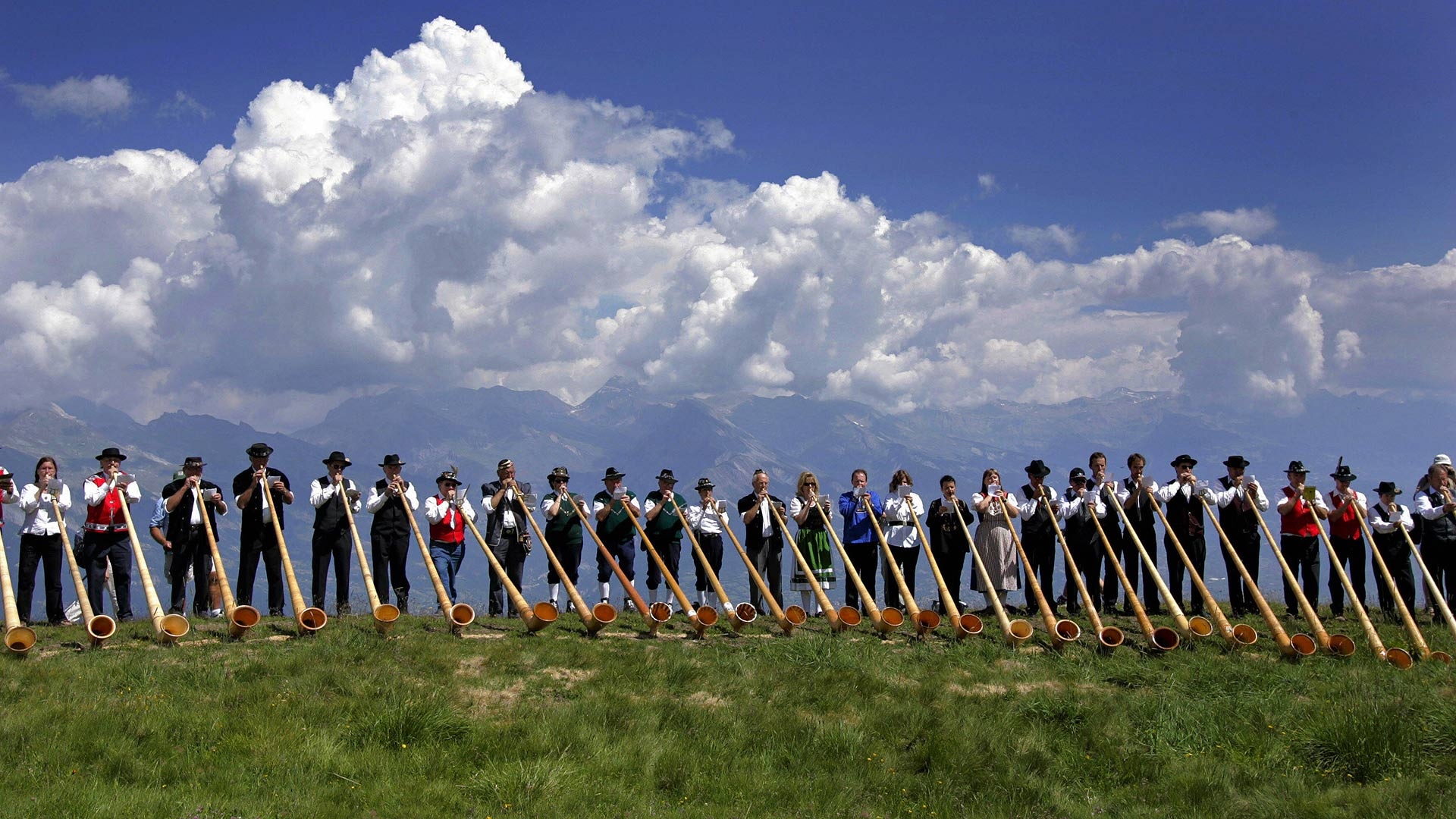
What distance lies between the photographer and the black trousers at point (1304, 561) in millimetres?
13469

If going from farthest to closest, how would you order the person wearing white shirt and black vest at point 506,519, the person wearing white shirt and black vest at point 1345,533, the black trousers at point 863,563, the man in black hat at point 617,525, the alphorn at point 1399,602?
the man in black hat at point 617,525 < the black trousers at point 863,563 < the person wearing white shirt and black vest at point 506,519 < the person wearing white shirt and black vest at point 1345,533 < the alphorn at point 1399,602

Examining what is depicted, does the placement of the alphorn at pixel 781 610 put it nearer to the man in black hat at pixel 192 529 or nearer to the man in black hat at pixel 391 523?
the man in black hat at pixel 391 523

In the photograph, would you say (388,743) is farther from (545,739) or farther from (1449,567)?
(1449,567)

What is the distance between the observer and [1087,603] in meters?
12.1

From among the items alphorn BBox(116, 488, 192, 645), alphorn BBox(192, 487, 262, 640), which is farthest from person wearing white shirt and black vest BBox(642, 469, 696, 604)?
alphorn BBox(116, 488, 192, 645)

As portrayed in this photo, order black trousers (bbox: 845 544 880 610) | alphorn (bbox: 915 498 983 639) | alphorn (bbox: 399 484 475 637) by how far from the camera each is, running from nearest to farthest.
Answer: alphorn (bbox: 399 484 475 637)
alphorn (bbox: 915 498 983 639)
black trousers (bbox: 845 544 880 610)

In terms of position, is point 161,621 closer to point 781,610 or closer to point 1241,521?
point 781,610

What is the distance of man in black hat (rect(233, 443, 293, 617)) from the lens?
512 inches

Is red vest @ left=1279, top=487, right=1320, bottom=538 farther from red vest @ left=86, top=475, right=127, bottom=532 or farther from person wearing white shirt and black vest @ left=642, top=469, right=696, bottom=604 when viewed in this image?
red vest @ left=86, top=475, right=127, bottom=532

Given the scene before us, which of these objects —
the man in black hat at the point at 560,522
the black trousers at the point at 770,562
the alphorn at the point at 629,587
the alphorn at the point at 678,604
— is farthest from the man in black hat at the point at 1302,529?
the man in black hat at the point at 560,522

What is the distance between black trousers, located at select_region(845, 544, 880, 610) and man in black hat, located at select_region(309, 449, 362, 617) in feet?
24.1

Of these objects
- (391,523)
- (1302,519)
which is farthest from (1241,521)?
(391,523)

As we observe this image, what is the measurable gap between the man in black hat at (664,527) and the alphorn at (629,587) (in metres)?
0.53

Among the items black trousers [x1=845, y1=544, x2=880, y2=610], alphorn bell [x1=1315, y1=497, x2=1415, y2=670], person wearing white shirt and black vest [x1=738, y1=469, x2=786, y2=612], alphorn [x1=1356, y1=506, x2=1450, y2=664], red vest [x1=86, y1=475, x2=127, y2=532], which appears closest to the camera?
alphorn bell [x1=1315, y1=497, x2=1415, y2=670]
